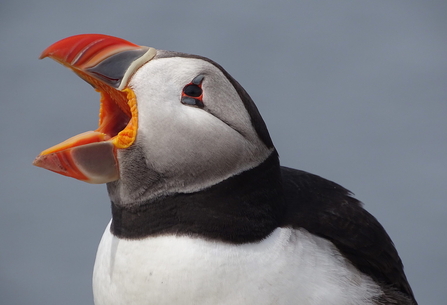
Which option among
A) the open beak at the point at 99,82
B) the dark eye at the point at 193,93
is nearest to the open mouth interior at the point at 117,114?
the open beak at the point at 99,82

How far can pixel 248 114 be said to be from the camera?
1383 millimetres

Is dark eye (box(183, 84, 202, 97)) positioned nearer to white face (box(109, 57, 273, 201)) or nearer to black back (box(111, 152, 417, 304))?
white face (box(109, 57, 273, 201))

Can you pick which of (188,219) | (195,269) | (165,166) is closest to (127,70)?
(165,166)

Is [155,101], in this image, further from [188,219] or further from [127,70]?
[188,219]

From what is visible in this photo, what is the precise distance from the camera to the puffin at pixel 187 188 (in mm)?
1330

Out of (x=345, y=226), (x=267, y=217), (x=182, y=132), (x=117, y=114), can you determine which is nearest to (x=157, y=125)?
(x=182, y=132)

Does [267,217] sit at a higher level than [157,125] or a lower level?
lower

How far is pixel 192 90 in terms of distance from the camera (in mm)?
1337

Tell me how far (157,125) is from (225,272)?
1.27 ft

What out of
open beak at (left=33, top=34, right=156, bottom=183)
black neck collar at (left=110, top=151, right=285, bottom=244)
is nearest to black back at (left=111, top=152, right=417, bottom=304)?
black neck collar at (left=110, top=151, right=285, bottom=244)

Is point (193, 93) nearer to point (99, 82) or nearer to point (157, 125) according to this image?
point (157, 125)

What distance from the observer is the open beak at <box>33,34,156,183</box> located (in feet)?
4.33

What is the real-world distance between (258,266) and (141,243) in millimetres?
291

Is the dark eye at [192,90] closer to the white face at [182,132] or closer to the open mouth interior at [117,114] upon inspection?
the white face at [182,132]
